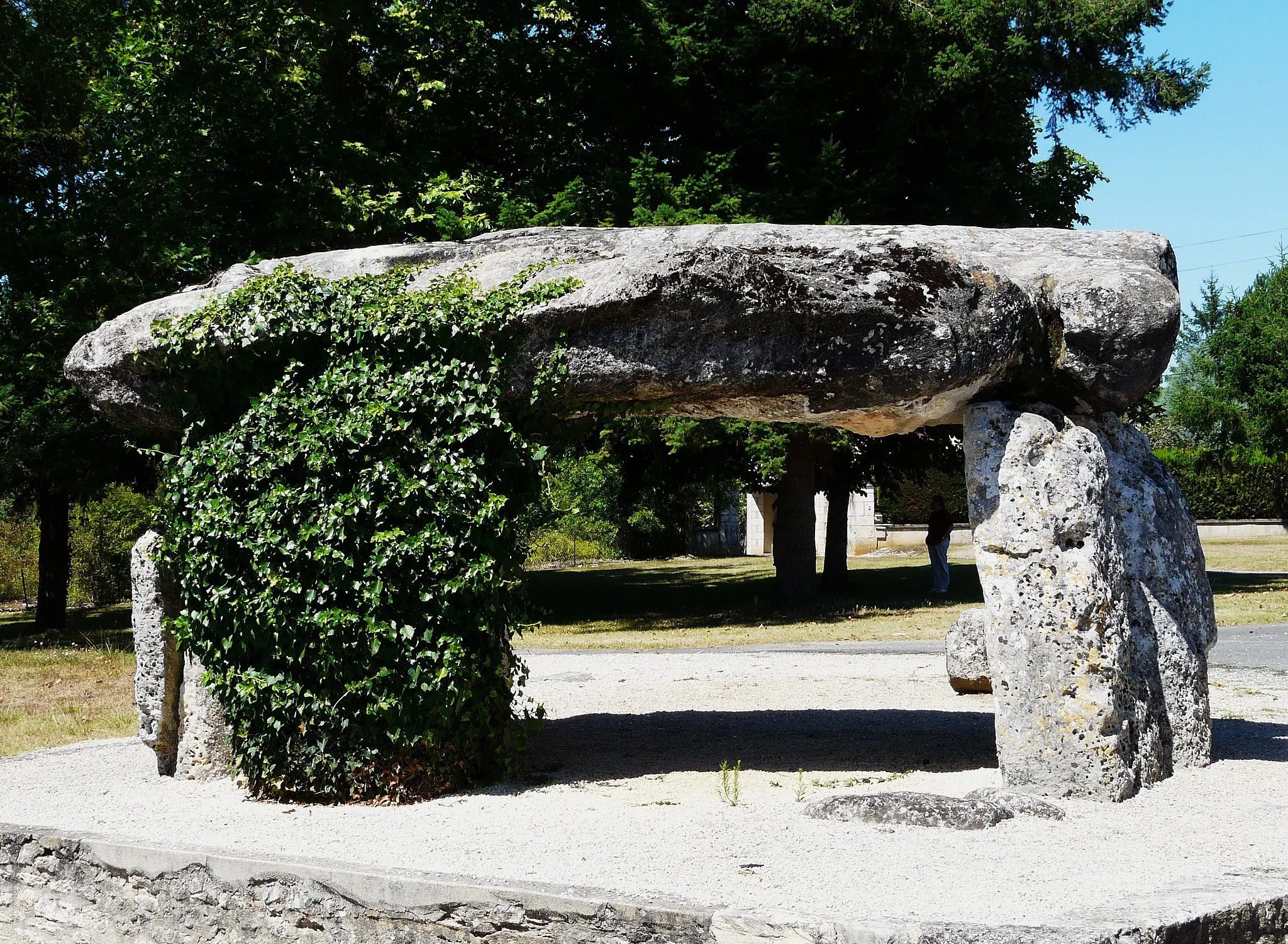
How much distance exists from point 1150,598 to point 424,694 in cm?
411

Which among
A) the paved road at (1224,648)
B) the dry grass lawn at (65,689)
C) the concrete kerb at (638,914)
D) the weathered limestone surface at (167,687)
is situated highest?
the weathered limestone surface at (167,687)

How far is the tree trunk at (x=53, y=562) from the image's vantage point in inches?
811

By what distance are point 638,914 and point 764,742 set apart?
4161mm

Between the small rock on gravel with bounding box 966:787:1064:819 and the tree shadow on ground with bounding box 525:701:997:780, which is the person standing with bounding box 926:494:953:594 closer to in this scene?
the tree shadow on ground with bounding box 525:701:997:780

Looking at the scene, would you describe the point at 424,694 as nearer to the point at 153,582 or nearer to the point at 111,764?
the point at 153,582

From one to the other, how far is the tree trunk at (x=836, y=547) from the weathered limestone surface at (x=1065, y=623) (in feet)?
55.3

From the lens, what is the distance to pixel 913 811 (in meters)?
5.63

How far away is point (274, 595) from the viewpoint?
21.6 feet

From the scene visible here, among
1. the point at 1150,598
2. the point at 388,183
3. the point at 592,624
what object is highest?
the point at 388,183

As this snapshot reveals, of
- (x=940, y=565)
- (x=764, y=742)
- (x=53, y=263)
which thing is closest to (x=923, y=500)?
(x=940, y=565)

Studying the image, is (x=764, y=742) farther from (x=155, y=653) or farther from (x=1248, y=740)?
(x=155, y=653)

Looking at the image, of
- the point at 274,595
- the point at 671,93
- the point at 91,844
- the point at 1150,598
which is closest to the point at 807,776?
the point at 1150,598

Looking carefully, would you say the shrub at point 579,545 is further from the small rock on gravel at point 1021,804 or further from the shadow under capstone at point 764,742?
the small rock on gravel at point 1021,804

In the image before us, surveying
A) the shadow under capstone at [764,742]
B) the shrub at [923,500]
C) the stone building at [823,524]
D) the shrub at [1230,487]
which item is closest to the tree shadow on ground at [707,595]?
the stone building at [823,524]
